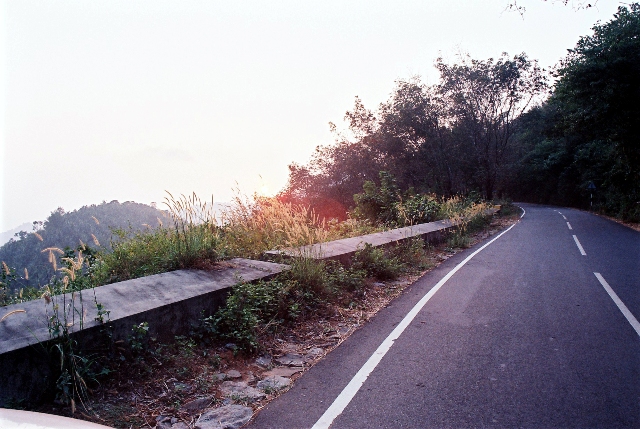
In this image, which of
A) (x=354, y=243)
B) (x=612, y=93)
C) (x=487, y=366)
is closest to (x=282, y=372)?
(x=487, y=366)

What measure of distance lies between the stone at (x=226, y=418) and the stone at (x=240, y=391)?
0.67 feet

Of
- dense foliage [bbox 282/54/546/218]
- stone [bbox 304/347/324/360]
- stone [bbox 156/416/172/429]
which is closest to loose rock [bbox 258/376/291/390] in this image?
stone [bbox 304/347/324/360]

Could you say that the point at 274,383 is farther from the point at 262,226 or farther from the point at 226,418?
the point at 262,226

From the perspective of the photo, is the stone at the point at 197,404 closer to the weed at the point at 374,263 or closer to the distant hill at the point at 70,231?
the distant hill at the point at 70,231

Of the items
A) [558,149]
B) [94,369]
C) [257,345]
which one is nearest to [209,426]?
[94,369]

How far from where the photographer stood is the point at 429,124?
32719 millimetres

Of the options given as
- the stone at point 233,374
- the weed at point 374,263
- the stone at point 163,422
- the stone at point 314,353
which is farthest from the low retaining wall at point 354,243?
the stone at point 163,422

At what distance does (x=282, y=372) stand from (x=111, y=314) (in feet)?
5.93

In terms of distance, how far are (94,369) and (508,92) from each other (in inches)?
1426

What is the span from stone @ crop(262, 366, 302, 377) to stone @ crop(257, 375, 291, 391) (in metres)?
0.08

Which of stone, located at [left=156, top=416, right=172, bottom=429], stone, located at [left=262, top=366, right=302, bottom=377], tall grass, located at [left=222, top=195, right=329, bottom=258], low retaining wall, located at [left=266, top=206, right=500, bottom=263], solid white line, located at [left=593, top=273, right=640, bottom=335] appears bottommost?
solid white line, located at [left=593, top=273, right=640, bottom=335]

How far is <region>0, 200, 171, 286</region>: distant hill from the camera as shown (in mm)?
6441

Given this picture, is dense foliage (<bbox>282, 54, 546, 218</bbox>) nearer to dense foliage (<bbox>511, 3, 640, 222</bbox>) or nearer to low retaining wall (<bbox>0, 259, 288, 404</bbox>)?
dense foliage (<bbox>511, 3, 640, 222</bbox>)

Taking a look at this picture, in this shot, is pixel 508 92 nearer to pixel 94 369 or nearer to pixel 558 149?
pixel 558 149
